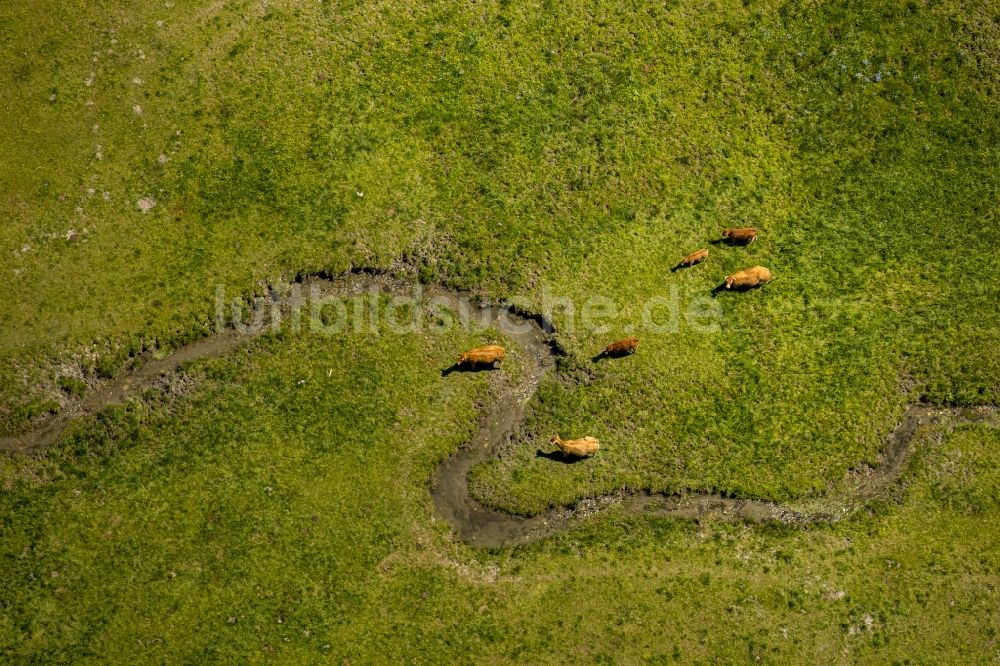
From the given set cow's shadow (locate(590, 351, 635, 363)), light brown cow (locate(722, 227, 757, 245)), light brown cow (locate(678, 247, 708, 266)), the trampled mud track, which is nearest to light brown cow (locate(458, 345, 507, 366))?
the trampled mud track

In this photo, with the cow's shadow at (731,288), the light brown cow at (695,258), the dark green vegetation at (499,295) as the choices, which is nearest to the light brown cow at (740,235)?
the dark green vegetation at (499,295)

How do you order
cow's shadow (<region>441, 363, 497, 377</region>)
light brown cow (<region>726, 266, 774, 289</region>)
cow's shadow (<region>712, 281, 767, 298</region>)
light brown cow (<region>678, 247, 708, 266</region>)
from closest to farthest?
cow's shadow (<region>441, 363, 497, 377</region>)
light brown cow (<region>726, 266, 774, 289</region>)
light brown cow (<region>678, 247, 708, 266</region>)
cow's shadow (<region>712, 281, 767, 298</region>)

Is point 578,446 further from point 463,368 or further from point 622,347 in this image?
point 463,368

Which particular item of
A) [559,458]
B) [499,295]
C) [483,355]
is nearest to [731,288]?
[499,295]

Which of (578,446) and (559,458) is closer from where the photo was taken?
(578,446)

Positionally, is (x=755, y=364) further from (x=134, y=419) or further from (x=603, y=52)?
(x=134, y=419)

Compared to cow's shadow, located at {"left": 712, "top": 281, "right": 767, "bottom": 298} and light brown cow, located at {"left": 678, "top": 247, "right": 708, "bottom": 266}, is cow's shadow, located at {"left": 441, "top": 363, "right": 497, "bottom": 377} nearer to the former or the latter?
light brown cow, located at {"left": 678, "top": 247, "right": 708, "bottom": 266}
